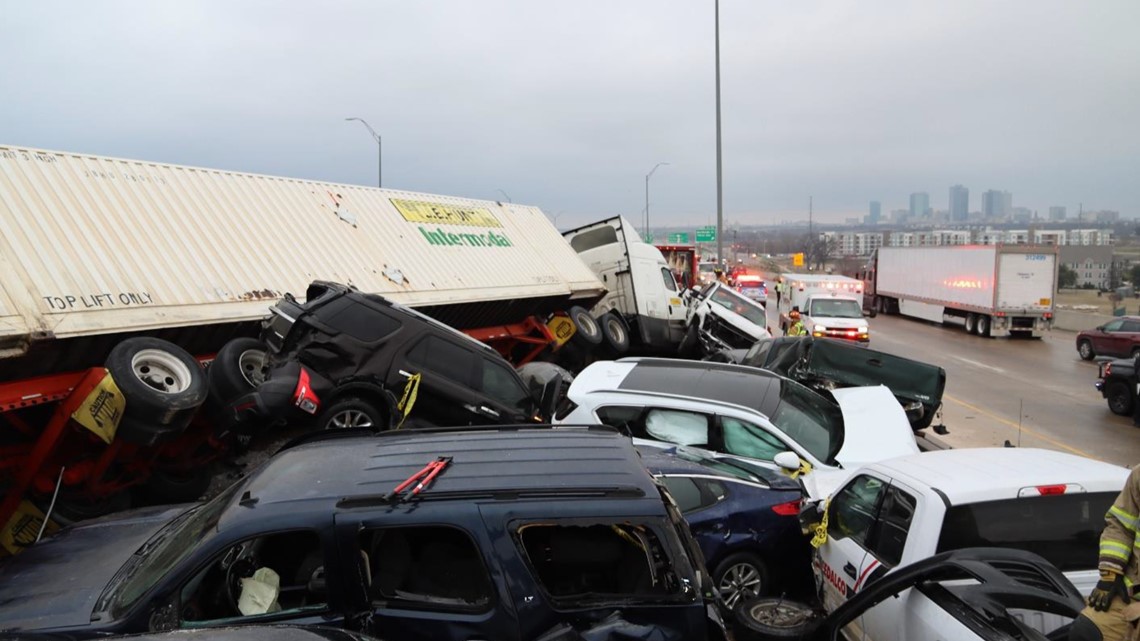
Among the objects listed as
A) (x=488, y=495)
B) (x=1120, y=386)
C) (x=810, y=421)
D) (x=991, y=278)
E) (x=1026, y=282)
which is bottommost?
(x=1120, y=386)

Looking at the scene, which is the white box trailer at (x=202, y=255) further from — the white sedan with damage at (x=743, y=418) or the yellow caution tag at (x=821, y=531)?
the yellow caution tag at (x=821, y=531)

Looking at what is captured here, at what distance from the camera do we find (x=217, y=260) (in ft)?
28.1

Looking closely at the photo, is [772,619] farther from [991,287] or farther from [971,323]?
[971,323]

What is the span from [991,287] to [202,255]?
25.1m

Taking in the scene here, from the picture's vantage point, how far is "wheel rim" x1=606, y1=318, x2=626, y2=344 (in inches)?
554

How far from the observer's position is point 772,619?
430 centimetres

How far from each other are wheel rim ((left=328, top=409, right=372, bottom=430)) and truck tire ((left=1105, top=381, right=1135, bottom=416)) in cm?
1262

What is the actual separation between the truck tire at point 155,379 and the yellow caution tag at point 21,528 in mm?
1053

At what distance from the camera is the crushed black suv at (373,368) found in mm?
7094

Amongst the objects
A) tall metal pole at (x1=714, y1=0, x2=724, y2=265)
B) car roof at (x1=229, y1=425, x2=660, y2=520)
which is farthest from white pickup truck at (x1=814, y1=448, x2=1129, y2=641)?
tall metal pole at (x1=714, y1=0, x2=724, y2=265)

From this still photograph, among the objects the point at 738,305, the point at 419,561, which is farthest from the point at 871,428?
the point at 738,305

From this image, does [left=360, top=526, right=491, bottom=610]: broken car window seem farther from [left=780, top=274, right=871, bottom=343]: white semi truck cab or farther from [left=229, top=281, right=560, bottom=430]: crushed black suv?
[left=780, top=274, right=871, bottom=343]: white semi truck cab

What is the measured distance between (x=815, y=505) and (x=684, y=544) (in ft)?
6.96

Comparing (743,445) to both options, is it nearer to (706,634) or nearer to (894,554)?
(894,554)
